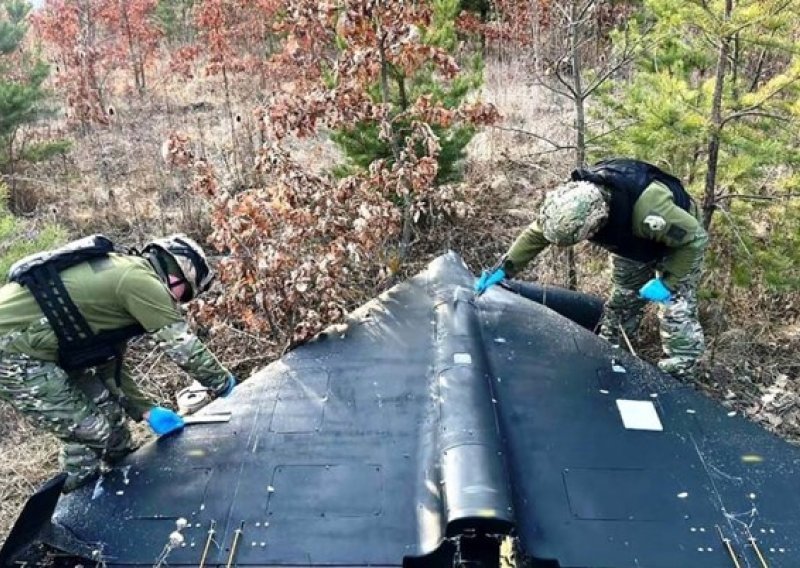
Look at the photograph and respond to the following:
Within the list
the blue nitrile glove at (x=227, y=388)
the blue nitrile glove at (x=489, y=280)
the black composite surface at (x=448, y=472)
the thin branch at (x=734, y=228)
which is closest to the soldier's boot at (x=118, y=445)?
the black composite surface at (x=448, y=472)

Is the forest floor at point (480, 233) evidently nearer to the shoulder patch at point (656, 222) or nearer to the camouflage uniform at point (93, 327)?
the camouflage uniform at point (93, 327)

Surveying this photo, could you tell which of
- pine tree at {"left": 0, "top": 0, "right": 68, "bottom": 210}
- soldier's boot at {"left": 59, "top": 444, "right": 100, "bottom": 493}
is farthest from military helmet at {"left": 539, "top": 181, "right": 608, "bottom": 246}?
pine tree at {"left": 0, "top": 0, "right": 68, "bottom": 210}

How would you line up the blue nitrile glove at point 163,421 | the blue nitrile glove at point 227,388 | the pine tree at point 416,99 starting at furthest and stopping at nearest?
the pine tree at point 416,99
the blue nitrile glove at point 227,388
the blue nitrile glove at point 163,421

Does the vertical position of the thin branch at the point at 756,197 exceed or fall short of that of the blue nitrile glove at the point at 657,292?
it exceeds it

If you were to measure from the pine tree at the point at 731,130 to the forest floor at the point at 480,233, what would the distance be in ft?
1.87

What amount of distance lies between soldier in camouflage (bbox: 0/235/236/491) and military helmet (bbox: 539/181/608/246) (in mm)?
1987

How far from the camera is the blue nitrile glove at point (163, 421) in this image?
346 cm

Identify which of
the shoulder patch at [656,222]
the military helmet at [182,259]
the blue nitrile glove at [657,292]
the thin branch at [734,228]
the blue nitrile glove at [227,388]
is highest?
the military helmet at [182,259]

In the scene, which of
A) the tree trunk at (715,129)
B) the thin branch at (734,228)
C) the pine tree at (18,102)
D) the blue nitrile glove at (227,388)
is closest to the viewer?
the blue nitrile glove at (227,388)

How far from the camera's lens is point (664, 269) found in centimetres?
424

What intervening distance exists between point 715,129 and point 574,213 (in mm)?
1088

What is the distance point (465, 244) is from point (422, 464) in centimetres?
358

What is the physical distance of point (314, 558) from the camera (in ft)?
9.25

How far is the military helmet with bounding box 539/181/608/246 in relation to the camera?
Result: 156 inches
